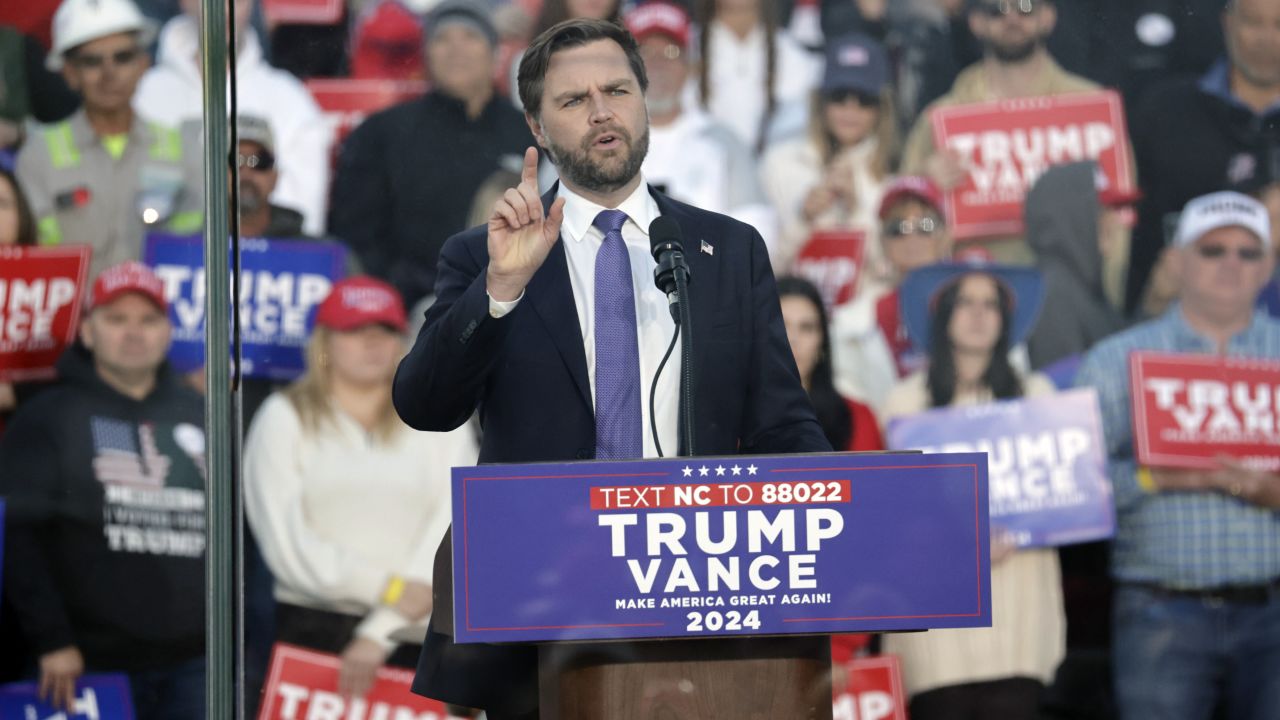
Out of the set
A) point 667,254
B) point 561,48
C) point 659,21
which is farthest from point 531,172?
point 659,21

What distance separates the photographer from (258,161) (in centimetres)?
340

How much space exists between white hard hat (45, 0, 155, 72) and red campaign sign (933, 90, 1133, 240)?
197 cm

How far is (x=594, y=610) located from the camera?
1875 millimetres

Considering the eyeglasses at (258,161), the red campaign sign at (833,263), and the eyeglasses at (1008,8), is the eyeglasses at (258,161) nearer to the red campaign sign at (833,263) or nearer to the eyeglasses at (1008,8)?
the red campaign sign at (833,263)

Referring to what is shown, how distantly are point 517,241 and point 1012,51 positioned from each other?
1.78m

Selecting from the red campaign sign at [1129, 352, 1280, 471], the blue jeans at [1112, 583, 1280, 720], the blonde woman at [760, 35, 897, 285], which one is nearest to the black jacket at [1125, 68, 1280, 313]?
the red campaign sign at [1129, 352, 1280, 471]

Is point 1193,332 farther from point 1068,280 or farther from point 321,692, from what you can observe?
point 321,692

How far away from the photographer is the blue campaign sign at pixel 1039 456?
3.54m

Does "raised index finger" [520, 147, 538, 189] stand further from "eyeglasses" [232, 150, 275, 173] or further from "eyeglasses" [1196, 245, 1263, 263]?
"eyeglasses" [1196, 245, 1263, 263]

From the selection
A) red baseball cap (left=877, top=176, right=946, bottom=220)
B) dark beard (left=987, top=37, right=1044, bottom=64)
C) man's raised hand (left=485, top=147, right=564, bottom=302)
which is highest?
dark beard (left=987, top=37, right=1044, bottom=64)

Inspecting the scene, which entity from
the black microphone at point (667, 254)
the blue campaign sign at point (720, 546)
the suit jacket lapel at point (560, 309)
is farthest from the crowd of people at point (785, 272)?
the blue campaign sign at point (720, 546)

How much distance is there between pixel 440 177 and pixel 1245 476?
203 centimetres

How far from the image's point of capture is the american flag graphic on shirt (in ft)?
12.3

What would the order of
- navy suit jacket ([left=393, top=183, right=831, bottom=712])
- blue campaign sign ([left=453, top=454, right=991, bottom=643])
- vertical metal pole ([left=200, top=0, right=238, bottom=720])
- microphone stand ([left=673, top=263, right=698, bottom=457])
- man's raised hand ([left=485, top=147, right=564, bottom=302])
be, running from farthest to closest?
vertical metal pole ([left=200, top=0, right=238, bottom=720]) < navy suit jacket ([left=393, top=183, right=831, bottom=712]) < microphone stand ([left=673, top=263, right=698, bottom=457]) < man's raised hand ([left=485, top=147, right=564, bottom=302]) < blue campaign sign ([left=453, top=454, right=991, bottom=643])
